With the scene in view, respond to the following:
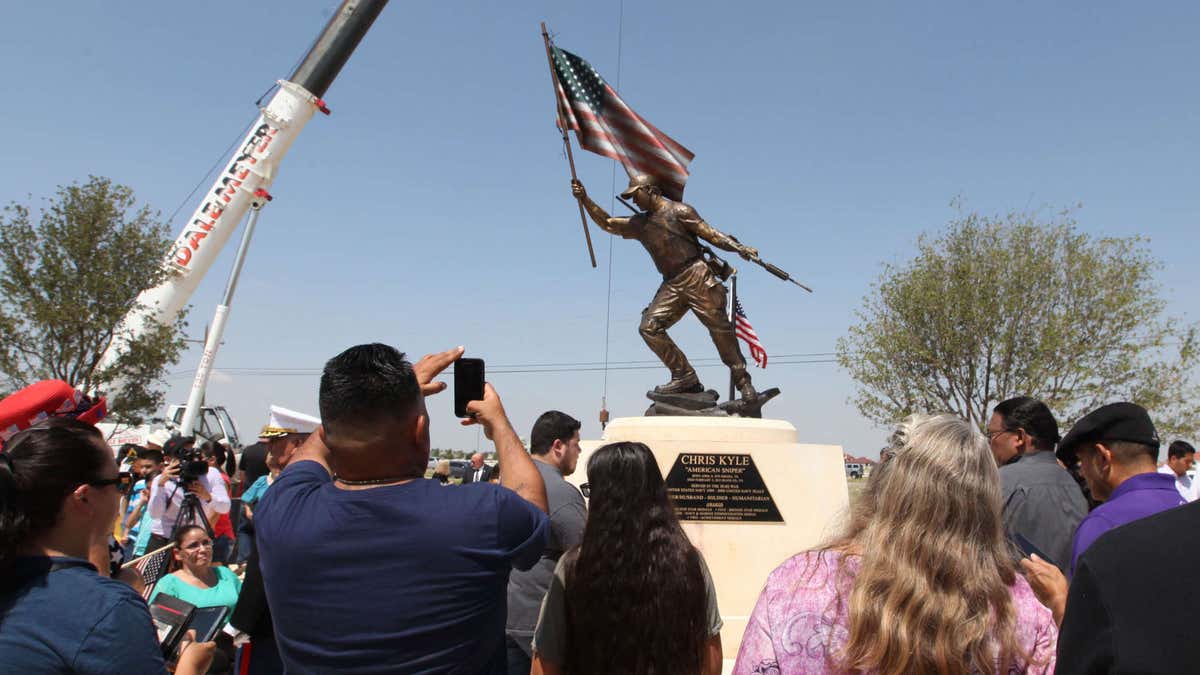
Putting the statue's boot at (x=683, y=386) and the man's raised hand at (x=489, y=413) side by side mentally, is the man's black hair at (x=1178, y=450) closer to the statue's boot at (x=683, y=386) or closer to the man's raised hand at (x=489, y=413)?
the statue's boot at (x=683, y=386)

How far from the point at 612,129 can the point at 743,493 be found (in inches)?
183

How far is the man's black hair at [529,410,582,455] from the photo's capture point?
4.38 m

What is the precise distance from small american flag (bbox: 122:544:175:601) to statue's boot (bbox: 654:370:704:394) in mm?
4942

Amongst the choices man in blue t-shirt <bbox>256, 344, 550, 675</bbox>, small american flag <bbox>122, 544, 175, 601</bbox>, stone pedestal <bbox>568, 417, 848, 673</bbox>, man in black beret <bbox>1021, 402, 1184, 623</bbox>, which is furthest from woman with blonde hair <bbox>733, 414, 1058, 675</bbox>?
stone pedestal <bbox>568, 417, 848, 673</bbox>

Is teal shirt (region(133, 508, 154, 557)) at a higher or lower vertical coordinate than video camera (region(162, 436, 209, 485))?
lower

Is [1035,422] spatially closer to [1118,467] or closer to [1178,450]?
[1118,467]

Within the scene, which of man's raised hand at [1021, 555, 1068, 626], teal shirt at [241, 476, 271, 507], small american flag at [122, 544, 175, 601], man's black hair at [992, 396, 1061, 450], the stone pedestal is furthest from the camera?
teal shirt at [241, 476, 271, 507]

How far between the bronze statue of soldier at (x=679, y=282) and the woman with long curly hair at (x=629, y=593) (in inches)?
224

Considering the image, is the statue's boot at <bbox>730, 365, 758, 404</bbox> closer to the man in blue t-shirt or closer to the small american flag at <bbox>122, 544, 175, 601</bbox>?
the small american flag at <bbox>122, 544, 175, 601</bbox>

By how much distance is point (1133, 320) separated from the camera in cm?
2405

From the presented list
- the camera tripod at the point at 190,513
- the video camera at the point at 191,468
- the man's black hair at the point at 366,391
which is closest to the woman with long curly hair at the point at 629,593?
the man's black hair at the point at 366,391

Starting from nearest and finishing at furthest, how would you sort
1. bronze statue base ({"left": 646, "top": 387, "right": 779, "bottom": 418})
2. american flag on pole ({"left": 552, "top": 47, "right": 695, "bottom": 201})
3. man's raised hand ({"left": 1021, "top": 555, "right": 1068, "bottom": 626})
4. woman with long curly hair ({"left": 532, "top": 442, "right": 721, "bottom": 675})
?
man's raised hand ({"left": 1021, "top": 555, "right": 1068, "bottom": 626}) < woman with long curly hair ({"left": 532, "top": 442, "right": 721, "bottom": 675}) < bronze statue base ({"left": 646, "top": 387, "right": 779, "bottom": 418}) < american flag on pole ({"left": 552, "top": 47, "right": 695, "bottom": 201})

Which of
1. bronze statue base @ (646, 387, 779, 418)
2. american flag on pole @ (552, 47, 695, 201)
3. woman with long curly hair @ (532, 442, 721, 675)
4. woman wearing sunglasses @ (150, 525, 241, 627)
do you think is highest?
american flag on pole @ (552, 47, 695, 201)

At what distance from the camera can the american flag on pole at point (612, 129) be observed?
911 centimetres
